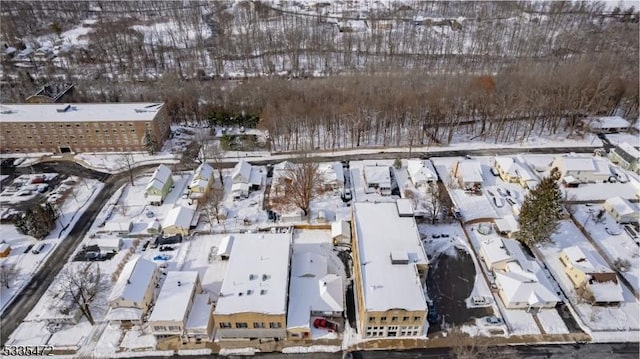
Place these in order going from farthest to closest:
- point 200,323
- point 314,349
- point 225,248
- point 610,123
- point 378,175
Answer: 1. point 610,123
2. point 378,175
3. point 225,248
4. point 200,323
5. point 314,349

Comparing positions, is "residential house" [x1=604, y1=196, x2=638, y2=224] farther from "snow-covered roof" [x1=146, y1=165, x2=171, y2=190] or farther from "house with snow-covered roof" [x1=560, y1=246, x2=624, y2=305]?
"snow-covered roof" [x1=146, y1=165, x2=171, y2=190]

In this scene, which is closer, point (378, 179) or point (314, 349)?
point (314, 349)

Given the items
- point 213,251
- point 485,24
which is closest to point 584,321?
point 213,251

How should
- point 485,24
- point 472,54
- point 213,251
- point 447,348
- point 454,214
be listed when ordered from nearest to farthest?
1. point 447,348
2. point 213,251
3. point 454,214
4. point 472,54
5. point 485,24

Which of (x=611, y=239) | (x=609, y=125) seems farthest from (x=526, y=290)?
(x=609, y=125)

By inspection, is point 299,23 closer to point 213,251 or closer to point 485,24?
point 485,24

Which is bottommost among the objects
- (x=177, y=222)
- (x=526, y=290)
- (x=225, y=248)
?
(x=526, y=290)

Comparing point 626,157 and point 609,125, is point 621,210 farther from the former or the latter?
point 609,125

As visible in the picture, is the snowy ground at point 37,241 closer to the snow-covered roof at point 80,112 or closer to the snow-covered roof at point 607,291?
the snow-covered roof at point 80,112
